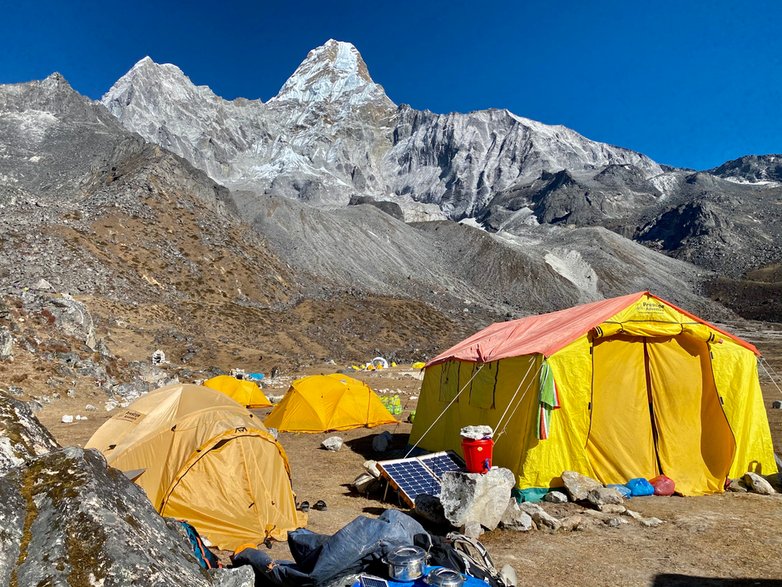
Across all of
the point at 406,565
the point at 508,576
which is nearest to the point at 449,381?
the point at 508,576

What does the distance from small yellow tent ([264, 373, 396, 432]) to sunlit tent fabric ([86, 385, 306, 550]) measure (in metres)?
6.86

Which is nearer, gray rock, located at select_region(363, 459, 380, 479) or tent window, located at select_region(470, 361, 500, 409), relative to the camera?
gray rock, located at select_region(363, 459, 380, 479)

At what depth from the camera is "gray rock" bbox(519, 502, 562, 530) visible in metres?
7.21

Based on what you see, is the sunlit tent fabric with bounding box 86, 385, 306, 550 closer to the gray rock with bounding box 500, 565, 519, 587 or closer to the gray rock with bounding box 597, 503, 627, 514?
the gray rock with bounding box 500, 565, 519, 587

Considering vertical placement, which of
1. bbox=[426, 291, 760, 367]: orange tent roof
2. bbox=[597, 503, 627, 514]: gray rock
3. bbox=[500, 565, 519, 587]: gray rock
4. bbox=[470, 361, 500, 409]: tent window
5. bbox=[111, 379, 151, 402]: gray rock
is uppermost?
bbox=[426, 291, 760, 367]: orange tent roof

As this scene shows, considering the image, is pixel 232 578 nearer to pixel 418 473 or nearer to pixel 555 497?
pixel 418 473

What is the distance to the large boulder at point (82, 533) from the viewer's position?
2463 mm

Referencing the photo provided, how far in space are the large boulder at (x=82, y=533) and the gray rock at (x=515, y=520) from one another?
5.02 m

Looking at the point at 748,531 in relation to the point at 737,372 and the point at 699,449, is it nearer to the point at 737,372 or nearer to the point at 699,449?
the point at 699,449

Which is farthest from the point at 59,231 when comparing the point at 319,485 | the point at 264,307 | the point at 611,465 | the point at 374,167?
the point at 374,167

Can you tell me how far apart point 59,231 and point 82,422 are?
28360 mm

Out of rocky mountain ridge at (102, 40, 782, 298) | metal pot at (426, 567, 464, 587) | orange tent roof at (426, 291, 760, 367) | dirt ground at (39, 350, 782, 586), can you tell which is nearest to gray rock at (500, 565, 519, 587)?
dirt ground at (39, 350, 782, 586)

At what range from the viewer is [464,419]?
10.5 metres

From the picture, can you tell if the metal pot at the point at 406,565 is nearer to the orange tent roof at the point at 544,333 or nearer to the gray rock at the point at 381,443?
the orange tent roof at the point at 544,333
